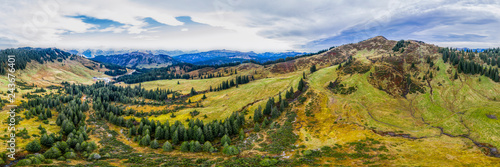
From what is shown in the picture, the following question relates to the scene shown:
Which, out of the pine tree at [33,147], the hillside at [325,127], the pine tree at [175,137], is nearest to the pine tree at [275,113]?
the hillside at [325,127]

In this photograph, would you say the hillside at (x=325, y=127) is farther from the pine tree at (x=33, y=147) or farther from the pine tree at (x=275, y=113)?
the pine tree at (x=275, y=113)

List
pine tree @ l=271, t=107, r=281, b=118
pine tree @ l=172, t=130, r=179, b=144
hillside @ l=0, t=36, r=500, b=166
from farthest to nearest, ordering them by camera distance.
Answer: pine tree @ l=271, t=107, r=281, b=118
pine tree @ l=172, t=130, r=179, b=144
hillside @ l=0, t=36, r=500, b=166

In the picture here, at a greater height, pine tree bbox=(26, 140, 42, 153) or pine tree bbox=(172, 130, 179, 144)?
pine tree bbox=(26, 140, 42, 153)

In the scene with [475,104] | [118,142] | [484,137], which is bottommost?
[118,142]

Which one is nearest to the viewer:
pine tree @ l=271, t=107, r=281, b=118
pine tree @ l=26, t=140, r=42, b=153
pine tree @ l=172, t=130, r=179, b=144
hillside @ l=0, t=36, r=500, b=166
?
hillside @ l=0, t=36, r=500, b=166

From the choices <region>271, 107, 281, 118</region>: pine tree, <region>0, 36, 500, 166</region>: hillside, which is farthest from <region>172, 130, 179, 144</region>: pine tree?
<region>271, 107, 281, 118</region>: pine tree

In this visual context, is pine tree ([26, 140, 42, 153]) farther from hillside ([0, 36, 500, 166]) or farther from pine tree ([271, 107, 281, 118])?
pine tree ([271, 107, 281, 118])

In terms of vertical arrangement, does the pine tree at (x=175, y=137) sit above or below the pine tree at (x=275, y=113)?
below

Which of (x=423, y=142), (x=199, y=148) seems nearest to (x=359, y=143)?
(x=423, y=142)

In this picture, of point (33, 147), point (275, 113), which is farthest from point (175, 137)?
point (275, 113)

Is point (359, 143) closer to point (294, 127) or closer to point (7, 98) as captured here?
point (294, 127)

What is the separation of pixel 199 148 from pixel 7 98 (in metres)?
176

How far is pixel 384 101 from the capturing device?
14638cm

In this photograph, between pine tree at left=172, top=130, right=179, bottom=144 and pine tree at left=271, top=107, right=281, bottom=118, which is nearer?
pine tree at left=172, top=130, right=179, bottom=144
